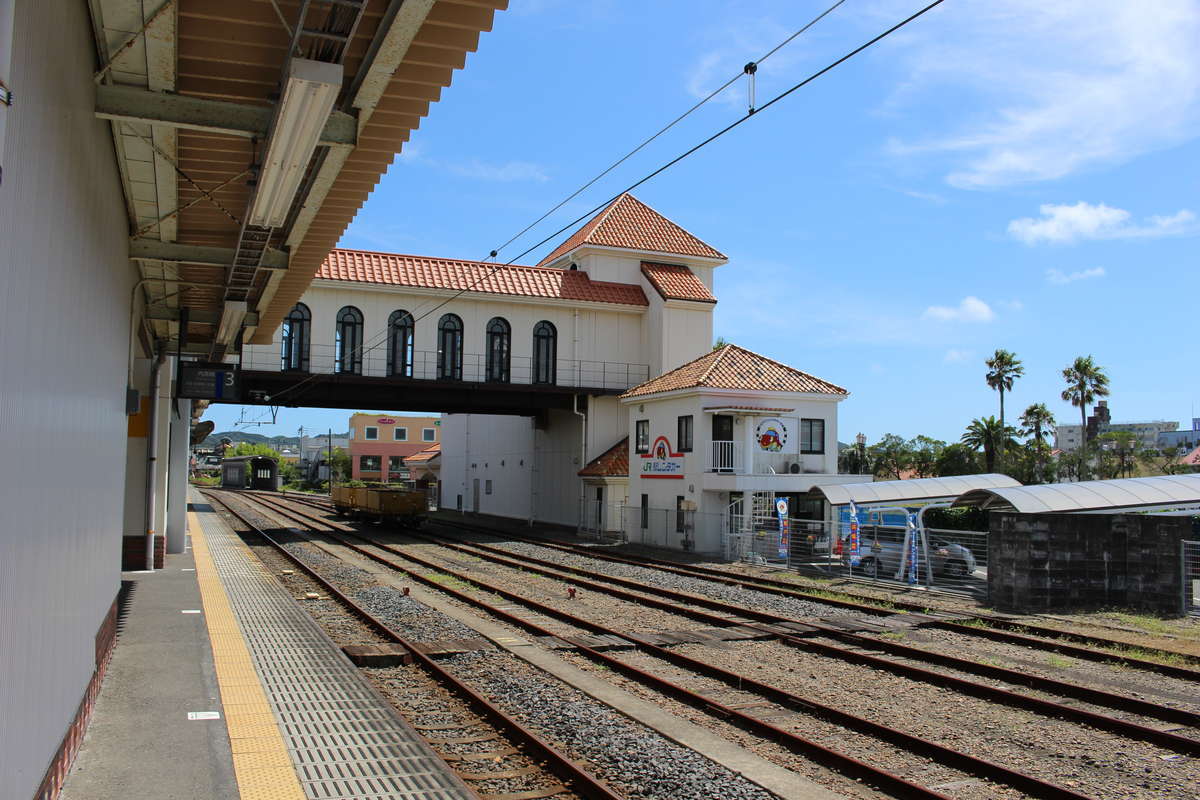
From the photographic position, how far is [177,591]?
1612 cm

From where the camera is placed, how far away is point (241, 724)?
8094mm

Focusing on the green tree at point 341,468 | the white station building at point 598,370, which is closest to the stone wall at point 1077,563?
the white station building at point 598,370

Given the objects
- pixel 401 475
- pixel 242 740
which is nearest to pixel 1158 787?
pixel 242 740

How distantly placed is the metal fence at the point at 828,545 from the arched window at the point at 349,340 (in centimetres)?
1167

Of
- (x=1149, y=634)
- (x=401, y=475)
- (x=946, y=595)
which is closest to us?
(x=1149, y=634)

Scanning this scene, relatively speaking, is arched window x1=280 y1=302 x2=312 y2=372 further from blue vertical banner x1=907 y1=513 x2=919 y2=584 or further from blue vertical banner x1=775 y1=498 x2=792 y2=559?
blue vertical banner x1=907 y1=513 x2=919 y2=584

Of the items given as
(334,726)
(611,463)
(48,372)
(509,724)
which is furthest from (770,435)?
(48,372)

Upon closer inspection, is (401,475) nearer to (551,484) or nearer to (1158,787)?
(551,484)

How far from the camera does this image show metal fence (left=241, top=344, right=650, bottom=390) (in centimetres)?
3478

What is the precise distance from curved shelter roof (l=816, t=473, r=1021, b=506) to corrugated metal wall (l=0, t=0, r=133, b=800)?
20.3 meters

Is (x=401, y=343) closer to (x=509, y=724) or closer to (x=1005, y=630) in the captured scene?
(x=1005, y=630)

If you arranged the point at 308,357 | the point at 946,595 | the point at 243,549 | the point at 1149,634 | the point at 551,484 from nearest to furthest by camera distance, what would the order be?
the point at 1149,634 → the point at 946,595 → the point at 243,549 → the point at 308,357 → the point at 551,484

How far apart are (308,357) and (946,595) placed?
83.4ft

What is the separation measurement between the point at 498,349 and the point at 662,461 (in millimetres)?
10182
